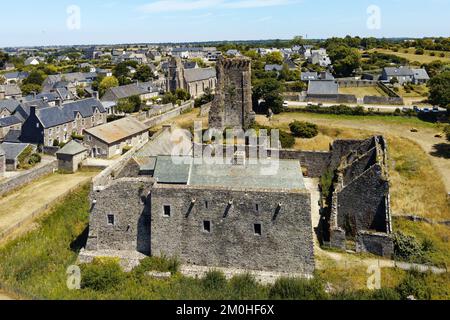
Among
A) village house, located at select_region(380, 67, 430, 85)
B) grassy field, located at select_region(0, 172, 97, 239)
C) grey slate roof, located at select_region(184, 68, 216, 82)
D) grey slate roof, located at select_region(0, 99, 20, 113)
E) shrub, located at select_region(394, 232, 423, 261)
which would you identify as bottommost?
shrub, located at select_region(394, 232, 423, 261)

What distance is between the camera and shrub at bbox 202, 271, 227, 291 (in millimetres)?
18019

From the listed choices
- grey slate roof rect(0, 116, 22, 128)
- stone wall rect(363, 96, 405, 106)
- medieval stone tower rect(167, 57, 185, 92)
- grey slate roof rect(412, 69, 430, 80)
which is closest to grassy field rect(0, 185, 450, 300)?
grey slate roof rect(0, 116, 22, 128)

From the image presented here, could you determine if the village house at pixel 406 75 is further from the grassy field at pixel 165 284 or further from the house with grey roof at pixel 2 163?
the grassy field at pixel 165 284

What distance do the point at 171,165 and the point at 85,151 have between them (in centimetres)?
1899

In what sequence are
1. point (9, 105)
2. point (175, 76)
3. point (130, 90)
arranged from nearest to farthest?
point (9, 105)
point (130, 90)
point (175, 76)

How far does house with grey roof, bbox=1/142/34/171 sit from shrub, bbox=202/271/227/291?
25.9 metres

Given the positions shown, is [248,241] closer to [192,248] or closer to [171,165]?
[192,248]

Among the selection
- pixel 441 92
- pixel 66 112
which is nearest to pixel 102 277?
pixel 66 112

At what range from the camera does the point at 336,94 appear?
57.5 m

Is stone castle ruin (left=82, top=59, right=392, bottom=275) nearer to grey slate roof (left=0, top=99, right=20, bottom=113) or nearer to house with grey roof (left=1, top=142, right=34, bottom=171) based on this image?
house with grey roof (left=1, top=142, right=34, bottom=171)

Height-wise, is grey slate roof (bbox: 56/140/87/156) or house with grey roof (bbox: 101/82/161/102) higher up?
house with grey roof (bbox: 101/82/161/102)

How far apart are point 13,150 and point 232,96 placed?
2097 cm

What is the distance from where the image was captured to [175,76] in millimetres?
75500

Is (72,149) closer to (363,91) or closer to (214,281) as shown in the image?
(214,281)
